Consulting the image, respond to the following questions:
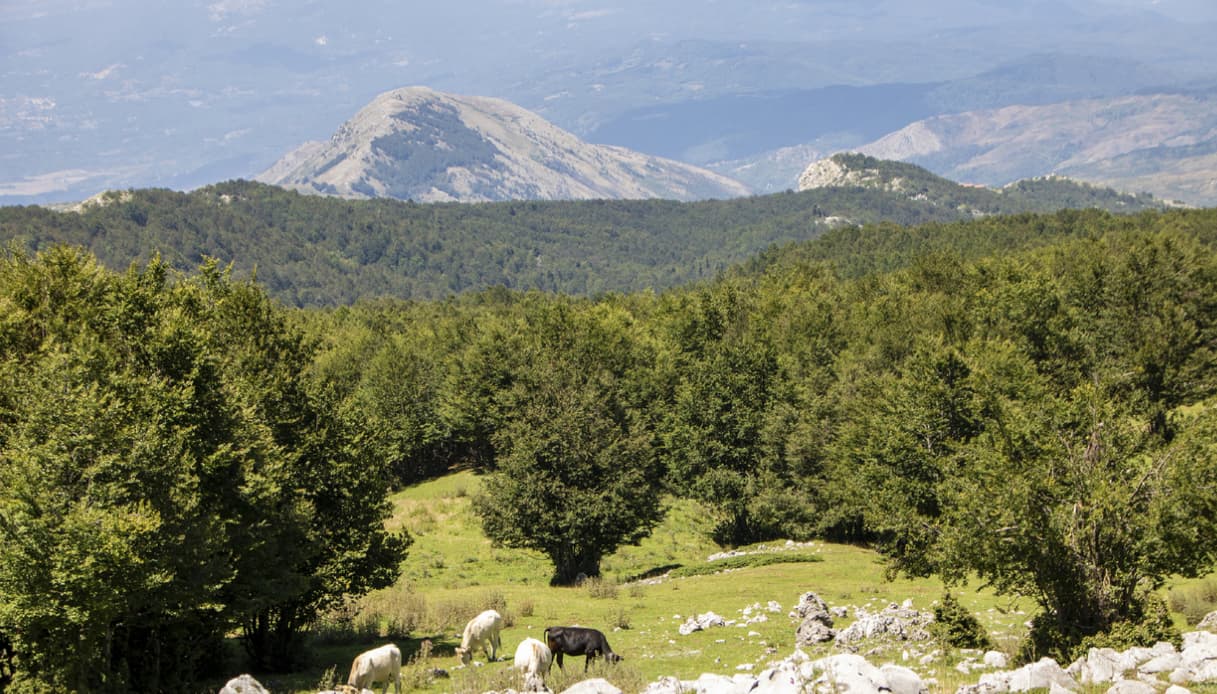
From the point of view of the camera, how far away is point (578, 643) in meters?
20.9

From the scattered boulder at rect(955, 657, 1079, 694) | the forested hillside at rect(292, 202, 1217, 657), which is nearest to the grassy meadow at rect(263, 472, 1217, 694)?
the scattered boulder at rect(955, 657, 1079, 694)

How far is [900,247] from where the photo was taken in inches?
7190

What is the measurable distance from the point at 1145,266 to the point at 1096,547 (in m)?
60.2

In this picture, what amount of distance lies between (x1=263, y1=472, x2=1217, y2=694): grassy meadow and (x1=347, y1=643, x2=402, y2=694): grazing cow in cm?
106

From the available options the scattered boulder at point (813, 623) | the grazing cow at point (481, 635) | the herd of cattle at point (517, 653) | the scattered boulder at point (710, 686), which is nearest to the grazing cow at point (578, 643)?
the herd of cattle at point (517, 653)

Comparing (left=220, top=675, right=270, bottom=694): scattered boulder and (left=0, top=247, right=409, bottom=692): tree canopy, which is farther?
(left=0, top=247, right=409, bottom=692): tree canopy

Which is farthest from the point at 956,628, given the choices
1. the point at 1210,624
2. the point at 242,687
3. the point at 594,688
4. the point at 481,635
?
the point at 242,687

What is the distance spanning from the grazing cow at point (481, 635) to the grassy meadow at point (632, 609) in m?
0.53

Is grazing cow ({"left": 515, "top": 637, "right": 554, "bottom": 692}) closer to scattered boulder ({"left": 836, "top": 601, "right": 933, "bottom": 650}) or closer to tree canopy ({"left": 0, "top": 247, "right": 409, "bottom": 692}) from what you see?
tree canopy ({"left": 0, "top": 247, "right": 409, "bottom": 692})

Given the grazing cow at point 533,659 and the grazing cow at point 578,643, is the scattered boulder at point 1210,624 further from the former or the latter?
the grazing cow at point 533,659

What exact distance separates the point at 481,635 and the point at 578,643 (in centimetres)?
315

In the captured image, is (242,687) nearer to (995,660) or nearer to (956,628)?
(995,660)

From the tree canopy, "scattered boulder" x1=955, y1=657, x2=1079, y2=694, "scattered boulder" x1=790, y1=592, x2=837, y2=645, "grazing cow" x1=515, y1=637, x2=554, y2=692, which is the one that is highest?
the tree canopy

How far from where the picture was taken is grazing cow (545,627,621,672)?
2088 cm
